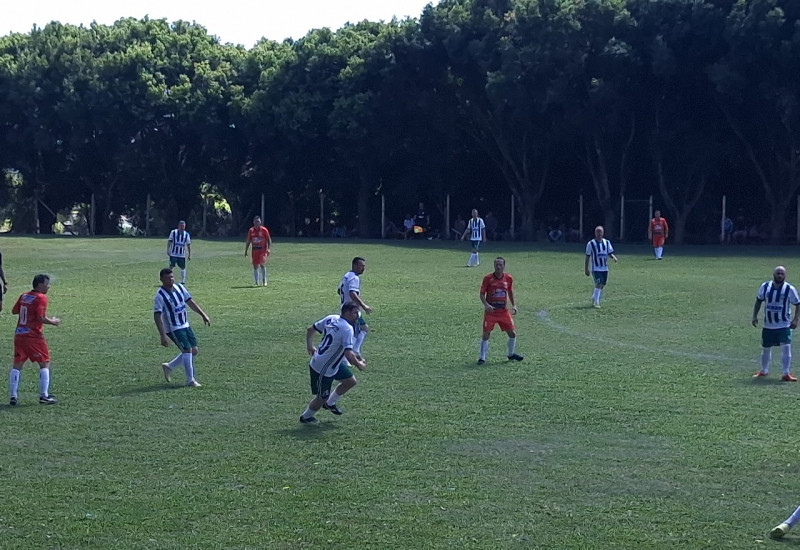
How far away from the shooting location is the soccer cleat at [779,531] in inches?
355

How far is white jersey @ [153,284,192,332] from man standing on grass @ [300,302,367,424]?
336 centimetres

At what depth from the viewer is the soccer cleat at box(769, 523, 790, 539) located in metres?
9.02

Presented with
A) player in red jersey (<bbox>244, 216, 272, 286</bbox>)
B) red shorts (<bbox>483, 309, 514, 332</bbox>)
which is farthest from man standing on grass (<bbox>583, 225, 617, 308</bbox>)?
player in red jersey (<bbox>244, 216, 272, 286</bbox>)

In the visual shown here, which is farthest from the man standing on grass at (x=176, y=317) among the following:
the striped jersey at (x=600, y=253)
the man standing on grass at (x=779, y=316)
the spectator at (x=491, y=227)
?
the spectator at (x=491, y=227)

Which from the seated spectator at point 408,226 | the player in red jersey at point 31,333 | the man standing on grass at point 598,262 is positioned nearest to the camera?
the player in red jersey at point 31,333

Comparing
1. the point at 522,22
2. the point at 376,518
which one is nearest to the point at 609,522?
the point at 376,518

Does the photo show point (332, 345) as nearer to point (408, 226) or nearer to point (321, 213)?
point (408, 226)

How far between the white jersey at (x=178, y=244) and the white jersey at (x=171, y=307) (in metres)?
17.5

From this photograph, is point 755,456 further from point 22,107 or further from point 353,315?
point 22,107

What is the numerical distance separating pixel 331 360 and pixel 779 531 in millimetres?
5796

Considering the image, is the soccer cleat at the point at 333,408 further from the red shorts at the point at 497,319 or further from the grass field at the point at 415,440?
the red shorts at the point at 497,319

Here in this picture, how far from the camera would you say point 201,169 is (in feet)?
219

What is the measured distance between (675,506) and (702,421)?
152 inches

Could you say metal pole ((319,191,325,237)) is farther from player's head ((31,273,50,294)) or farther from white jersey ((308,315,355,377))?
white jersey ((308,315,355,377))
